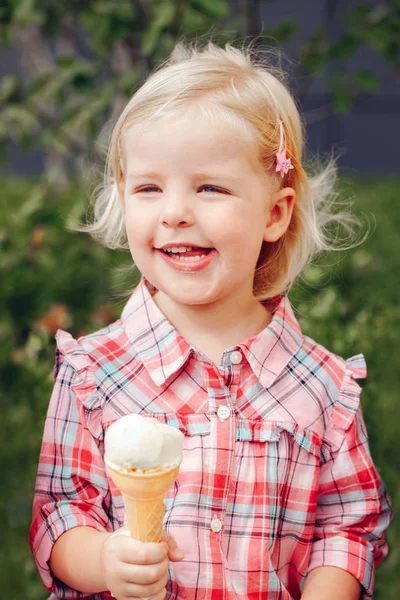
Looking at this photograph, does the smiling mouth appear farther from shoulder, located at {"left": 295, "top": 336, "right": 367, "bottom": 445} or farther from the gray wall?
the gray wall

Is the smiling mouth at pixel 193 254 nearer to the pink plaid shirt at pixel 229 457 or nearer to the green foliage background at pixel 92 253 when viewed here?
the pink plaid shirt at pixel 229 457

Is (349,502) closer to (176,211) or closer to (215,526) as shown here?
(215,526)

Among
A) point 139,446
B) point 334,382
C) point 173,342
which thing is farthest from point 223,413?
point 139,446

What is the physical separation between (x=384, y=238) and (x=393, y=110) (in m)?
3.95

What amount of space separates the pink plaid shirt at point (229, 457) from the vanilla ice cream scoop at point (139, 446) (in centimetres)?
36

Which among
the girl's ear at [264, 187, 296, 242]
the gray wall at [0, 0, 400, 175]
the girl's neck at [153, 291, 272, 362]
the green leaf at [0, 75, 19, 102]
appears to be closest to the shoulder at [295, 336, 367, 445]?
the girl's neck at [153, 291, 272, 362]

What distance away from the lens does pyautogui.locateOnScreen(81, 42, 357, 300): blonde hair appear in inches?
72.7

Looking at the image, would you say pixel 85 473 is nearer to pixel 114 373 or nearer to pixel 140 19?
pixel 114 373

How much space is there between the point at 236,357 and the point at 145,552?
51 centimetres

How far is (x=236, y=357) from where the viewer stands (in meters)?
1.93

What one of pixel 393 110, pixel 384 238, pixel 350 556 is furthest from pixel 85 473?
pixel 393 110

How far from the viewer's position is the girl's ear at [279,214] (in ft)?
6.57

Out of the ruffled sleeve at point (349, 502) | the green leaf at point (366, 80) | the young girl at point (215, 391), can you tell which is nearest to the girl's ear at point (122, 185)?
the young girl at point (215, 391)

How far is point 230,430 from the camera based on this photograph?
1.85 meters
